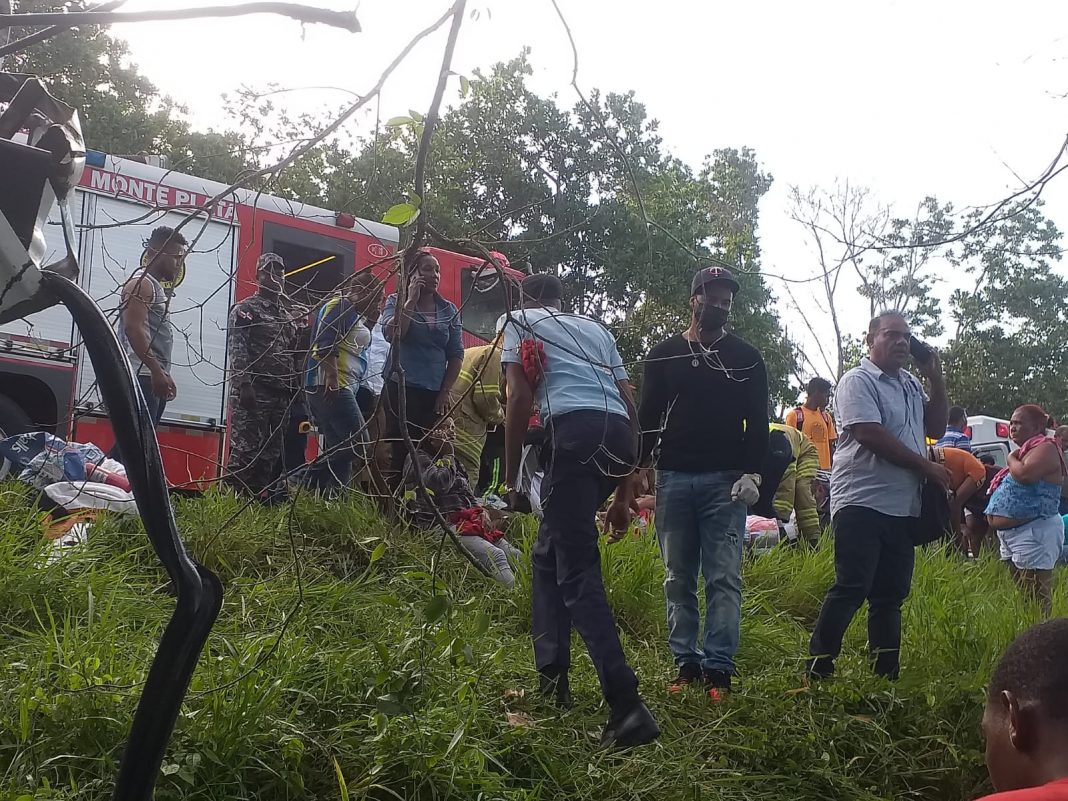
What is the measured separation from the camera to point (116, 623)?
404cm

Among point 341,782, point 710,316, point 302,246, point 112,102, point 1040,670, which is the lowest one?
point 341,782

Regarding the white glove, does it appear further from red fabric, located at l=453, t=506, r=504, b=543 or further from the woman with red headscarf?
the woman with red headscarf

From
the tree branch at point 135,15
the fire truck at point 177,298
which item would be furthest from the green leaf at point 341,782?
the fire truck at point 177,298

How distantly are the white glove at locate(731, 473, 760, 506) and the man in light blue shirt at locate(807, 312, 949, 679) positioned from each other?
468 millimetres

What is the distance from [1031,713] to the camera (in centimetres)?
167

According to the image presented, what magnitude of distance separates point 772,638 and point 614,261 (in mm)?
2174

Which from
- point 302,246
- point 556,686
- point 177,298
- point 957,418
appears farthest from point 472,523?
point 957,418

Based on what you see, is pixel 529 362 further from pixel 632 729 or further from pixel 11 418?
pixel 11 418

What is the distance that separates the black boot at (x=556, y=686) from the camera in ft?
13.4

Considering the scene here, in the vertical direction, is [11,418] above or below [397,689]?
above

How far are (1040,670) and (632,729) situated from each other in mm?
2222

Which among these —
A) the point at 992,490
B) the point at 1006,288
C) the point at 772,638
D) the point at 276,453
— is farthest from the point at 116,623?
the point at 1006,288

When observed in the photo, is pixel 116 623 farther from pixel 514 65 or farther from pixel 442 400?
pixel 514 65

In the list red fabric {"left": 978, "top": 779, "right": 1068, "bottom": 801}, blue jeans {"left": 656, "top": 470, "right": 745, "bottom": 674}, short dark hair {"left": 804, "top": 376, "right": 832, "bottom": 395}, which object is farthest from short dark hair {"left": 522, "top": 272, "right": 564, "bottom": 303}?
short dark hair {"left": 804, "top": 376, "right": 832, "bottom": 395}
